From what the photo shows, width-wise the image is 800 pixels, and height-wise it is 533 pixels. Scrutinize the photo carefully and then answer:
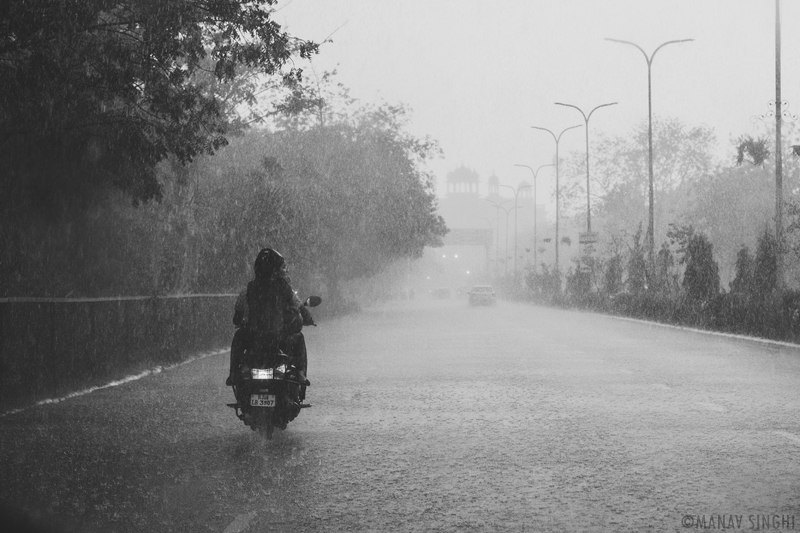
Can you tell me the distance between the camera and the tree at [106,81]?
13.2 metres

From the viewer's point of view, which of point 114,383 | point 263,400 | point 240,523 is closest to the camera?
point 240,523

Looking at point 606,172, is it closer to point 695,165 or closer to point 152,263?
point 695,165

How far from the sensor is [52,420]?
12070 mm

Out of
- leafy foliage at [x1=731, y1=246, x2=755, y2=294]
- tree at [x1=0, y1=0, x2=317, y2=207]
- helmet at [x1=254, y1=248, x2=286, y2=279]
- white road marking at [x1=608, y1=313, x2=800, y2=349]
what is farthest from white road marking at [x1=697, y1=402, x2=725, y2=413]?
leafy foliage at [x1=731, y1=246, x2=755, y2=294]

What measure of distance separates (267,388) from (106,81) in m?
6.25

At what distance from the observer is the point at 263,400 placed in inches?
401

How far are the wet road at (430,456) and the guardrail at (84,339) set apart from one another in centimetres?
47

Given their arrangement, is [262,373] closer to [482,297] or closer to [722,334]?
[722,334]

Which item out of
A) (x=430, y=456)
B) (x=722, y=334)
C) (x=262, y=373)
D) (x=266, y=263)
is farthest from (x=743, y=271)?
(x=430, y=456)

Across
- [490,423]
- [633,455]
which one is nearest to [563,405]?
[490,423]

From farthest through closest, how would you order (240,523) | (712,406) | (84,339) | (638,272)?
(638,272) → (84,339) → (712,406) → (240,523)

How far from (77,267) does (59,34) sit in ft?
29.1

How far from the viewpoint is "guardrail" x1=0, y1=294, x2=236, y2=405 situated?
1313 centimetres

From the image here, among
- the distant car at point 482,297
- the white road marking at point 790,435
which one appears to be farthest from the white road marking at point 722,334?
the distant car at point 482,297
